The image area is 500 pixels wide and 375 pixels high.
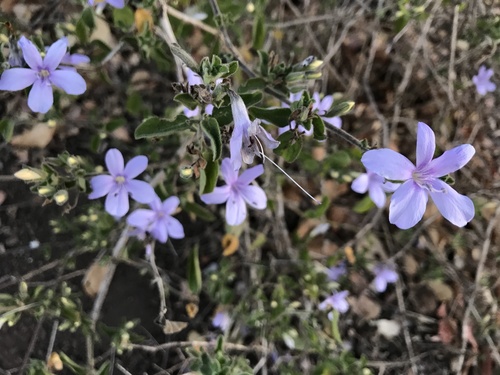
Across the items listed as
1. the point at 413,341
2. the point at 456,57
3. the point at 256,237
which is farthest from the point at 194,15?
the point at 413,341

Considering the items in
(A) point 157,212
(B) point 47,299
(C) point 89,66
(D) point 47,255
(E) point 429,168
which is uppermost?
(E) point 429,168

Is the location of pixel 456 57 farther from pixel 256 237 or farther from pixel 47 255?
pixel 47 255

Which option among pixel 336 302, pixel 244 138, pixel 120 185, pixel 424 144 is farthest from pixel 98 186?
pixel 336 302

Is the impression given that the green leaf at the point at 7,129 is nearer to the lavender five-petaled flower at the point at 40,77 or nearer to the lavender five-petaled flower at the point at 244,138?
the lavender five-petaled flower at the point at 40,77

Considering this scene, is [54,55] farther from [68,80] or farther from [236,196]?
[236,196]

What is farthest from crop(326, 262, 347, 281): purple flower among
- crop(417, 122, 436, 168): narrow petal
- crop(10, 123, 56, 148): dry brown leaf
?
crop(10, 123, 56, 148): dry brown leaf

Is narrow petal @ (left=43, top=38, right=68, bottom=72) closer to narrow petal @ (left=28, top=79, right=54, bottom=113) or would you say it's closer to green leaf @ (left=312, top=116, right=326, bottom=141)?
narrow petal @ (left=28, top=79, right=54, bottom=113)
